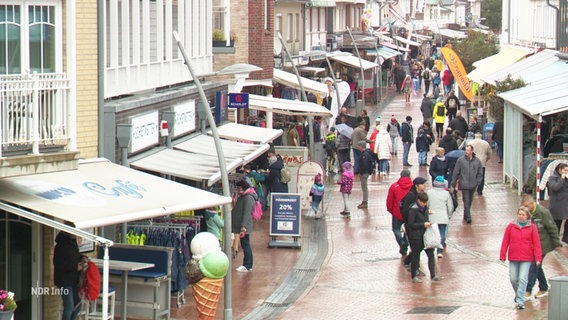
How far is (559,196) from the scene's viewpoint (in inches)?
960

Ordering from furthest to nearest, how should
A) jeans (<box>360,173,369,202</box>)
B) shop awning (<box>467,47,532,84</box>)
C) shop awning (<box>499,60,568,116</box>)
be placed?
shop awning (<box>467,47,532,84</box>)
jeans (<box>360,173,369,202</box>)
shop awning (<box>499,60,568,116</box>)

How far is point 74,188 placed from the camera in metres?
16.1

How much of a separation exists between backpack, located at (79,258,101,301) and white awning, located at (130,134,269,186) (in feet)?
12.3

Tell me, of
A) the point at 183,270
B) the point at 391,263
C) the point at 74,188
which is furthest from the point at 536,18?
the point at 74,188

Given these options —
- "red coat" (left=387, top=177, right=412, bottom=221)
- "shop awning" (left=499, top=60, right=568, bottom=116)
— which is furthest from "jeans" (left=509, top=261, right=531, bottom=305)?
"shop awning" (left=499, top=60, right=568, bottom=116)

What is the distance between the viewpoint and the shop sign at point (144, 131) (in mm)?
20922

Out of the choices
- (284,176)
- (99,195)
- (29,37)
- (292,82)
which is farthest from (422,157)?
(99,195)

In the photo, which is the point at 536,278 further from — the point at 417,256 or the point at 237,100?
the point at 237,100

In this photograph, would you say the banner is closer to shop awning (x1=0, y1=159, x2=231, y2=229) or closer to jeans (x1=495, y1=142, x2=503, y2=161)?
jeans (x1=495, y1=142, x2=503, y2=161)

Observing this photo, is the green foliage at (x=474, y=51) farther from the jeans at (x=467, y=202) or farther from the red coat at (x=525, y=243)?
the red coat at (x=525, y=243)

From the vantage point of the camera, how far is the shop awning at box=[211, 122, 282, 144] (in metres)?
28.2

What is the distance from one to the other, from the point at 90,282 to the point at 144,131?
5.18 meters

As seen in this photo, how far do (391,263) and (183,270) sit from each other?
15.6 ft

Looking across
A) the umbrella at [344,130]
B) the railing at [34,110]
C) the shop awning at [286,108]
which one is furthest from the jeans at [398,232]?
the umbrella at [344,130]
